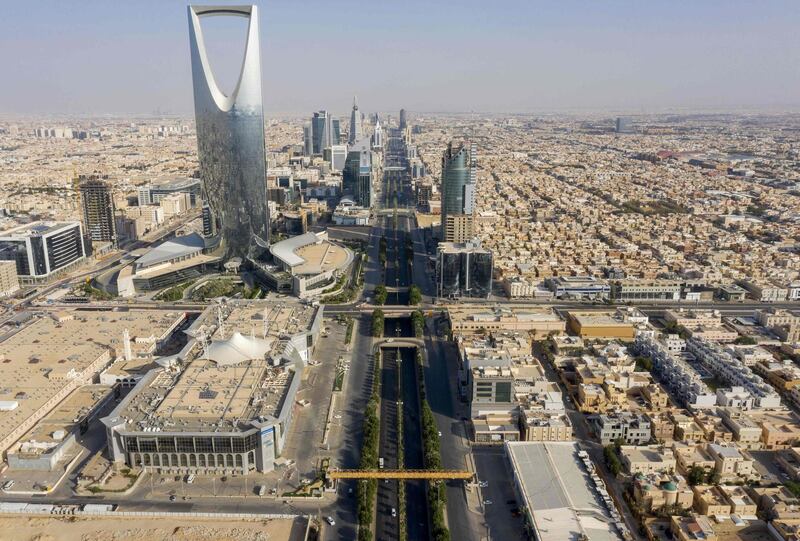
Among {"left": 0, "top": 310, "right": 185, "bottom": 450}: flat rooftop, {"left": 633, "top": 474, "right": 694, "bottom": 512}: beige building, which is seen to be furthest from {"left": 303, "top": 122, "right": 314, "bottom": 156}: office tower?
{"left": 633, "top": 474, "right": 694, "bottom": 512}: beige building

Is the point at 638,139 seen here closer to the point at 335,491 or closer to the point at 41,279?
the point at 41,279

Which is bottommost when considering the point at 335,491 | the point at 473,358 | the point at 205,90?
the point at 335,491

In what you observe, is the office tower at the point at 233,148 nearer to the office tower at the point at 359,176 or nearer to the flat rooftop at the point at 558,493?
the office tower at the point at 359,176

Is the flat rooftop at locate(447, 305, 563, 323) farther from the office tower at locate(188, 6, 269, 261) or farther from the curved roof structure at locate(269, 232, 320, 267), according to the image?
the office tower at locate(188, 6, 269, 261)

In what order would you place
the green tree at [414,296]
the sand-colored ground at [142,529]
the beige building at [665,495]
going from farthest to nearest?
the green tree at [414,296]
the beige building at [665,495]
the sand-colored ground at [142,529]

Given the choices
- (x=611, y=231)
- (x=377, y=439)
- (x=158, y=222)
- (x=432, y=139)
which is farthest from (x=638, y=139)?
(x=377, y=439)

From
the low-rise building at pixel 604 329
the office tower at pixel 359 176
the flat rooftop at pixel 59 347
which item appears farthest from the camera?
the office tower at pixel 359 176

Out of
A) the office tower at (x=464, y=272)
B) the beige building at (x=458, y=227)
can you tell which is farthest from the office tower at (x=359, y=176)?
the office tower at (x=464, y=272)
